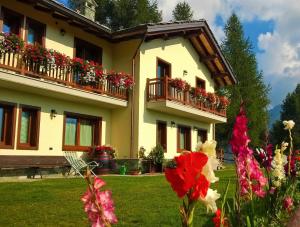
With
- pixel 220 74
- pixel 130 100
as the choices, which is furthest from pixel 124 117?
pixel 220 74

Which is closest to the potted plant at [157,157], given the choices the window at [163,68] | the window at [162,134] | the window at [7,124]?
the window at [162,134]

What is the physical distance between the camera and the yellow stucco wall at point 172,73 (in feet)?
61.7

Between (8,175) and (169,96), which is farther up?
(169,96)

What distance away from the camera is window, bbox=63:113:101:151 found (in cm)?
1662

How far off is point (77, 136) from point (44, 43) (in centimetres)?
410

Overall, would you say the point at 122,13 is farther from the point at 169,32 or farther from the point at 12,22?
the point at 12,22

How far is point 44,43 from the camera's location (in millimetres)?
15633

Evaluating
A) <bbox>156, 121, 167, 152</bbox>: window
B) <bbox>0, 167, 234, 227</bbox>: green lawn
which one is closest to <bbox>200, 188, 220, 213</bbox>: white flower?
<bbox>0, 167, 234, 227</bbox>: green lawn

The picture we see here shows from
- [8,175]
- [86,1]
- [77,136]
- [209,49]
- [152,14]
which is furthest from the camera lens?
[152,14]

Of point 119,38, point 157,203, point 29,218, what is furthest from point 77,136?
point 29,218

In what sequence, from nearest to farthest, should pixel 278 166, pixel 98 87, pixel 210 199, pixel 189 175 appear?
pixel 189 175, pixel 210 199, pixel 278 166, pixel 98 87

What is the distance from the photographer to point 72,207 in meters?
7.34

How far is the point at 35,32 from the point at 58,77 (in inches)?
79.9

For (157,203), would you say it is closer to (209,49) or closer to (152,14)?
(209,49)
